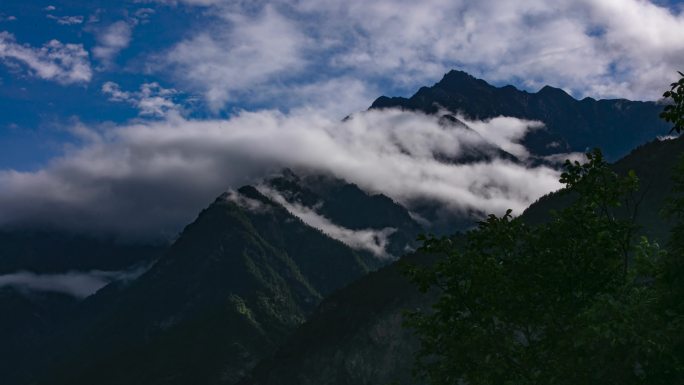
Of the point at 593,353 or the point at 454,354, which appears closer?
the point at 593,353

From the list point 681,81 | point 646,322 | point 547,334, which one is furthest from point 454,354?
point 681,81

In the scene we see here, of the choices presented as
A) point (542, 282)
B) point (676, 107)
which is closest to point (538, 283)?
point (542, 282)

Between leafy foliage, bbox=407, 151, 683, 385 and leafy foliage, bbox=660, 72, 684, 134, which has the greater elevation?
leafy foliage, bbox=660, 72, 684, 134

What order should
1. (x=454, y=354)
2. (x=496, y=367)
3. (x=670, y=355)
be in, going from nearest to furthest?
(x=670, y=355) → (x=496, y=367) → (x=454, y=354)

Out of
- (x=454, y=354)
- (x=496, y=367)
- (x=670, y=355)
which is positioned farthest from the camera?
(x=454, y=354)

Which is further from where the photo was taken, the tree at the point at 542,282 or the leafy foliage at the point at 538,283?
the leafy foliage at the point at 538,283

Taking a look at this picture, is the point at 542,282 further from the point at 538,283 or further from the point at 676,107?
the point at 676,107

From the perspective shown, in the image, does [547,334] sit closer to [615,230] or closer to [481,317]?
[481,317]

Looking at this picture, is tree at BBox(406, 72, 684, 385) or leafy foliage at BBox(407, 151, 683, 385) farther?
leafy foliage at BBox(407, 151, 683, 385)

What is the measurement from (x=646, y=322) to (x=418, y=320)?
8.91m

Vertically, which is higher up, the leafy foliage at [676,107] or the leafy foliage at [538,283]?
the leafy foliage at [676,107]

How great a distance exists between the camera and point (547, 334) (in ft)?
78.8

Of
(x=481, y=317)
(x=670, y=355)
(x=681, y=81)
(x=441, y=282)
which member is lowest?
(x=670, y=355)

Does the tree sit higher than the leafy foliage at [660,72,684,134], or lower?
lower
